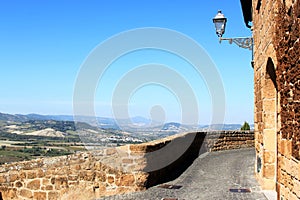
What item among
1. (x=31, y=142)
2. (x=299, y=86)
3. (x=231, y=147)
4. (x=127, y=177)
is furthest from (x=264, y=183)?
(x=31, y=142)

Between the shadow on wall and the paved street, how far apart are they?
177 millimetres

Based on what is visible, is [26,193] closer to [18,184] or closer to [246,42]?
[18,184]

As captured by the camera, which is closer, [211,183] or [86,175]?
[86,175]

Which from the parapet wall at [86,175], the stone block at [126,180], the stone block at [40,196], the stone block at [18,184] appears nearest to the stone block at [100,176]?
the parapet wall at [86,175]

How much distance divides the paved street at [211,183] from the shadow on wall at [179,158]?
0.58 feet

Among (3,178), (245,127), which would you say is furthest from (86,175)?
(245,127)

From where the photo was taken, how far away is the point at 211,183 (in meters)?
7.59

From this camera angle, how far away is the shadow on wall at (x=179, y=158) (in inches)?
294

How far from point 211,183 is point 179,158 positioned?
78.9 inches

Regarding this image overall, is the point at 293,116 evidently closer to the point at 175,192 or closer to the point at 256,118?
the point at 175,192

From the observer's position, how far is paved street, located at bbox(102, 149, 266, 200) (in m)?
6.44

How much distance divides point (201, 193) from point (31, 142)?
17850 mm

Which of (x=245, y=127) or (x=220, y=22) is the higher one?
(x=220, y=22)

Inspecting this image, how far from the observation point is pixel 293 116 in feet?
13.1
